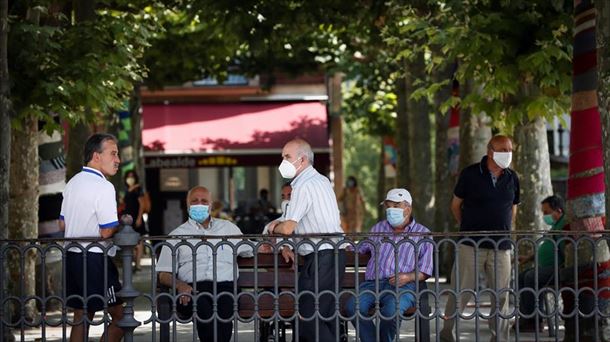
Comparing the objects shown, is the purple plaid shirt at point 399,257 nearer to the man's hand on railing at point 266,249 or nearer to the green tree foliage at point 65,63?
the man's hand on railing at point 266,249

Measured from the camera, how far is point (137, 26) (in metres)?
19.9

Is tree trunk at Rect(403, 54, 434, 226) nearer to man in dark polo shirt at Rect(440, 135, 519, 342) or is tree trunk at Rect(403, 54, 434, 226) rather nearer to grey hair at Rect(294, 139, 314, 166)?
man in dark polo shirt at Rect(440, 135, 519, 342)

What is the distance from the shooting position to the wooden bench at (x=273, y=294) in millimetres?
11805

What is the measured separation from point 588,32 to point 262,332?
4107 mm

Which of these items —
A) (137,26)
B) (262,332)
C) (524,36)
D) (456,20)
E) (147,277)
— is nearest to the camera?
(262,332)

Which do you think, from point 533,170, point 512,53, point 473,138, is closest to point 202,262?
point 512,53

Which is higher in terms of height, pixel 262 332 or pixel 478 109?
pixel 478 109

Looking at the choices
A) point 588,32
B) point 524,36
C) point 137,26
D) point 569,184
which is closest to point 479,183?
point 569,184

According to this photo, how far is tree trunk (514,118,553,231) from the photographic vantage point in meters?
19.7

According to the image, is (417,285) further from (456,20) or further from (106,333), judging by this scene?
(456,20)

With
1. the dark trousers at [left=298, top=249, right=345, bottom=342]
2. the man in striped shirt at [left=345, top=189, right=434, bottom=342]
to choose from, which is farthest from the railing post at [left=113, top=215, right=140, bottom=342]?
the man in striped shirt at [left=345, top=189, right=434, bottom=342]

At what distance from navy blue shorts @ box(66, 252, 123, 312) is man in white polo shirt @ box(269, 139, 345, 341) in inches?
52.8

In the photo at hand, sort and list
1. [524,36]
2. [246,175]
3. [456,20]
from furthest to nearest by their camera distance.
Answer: [246,175], [456,20], [524,36]

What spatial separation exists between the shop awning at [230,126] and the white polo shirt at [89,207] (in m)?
24.5
